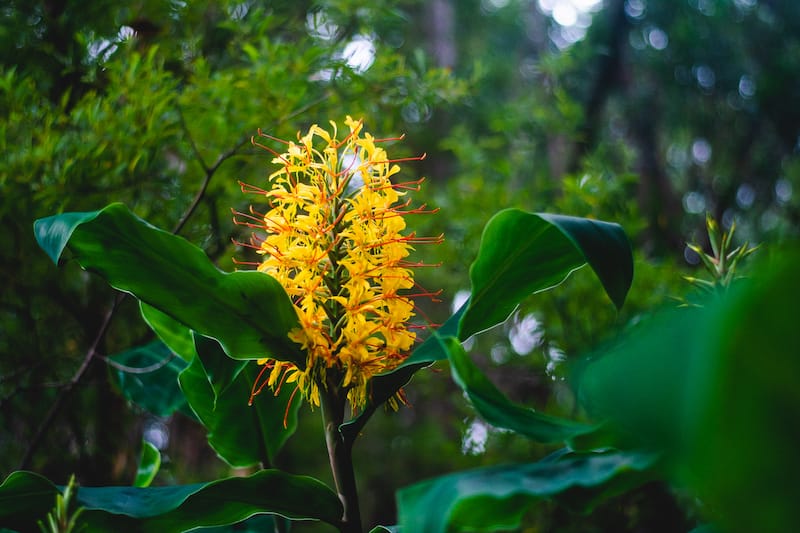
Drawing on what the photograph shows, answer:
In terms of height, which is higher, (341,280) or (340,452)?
(341,280)

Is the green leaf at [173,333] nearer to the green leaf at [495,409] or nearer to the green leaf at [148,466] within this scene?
the green leaf at [148,466]

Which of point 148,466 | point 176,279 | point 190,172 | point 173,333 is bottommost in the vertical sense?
point 148,466

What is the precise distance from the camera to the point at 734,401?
1.39ft

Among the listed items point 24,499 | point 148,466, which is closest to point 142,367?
point 148,466

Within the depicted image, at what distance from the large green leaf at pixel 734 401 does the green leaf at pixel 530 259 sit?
0.29m

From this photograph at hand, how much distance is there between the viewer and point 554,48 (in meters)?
6.79

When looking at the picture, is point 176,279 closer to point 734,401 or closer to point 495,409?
point 495,409

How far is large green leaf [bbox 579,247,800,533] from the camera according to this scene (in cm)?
42

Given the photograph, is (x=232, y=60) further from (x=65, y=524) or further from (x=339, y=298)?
(x=65, y=524)

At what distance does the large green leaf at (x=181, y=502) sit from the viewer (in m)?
0.86

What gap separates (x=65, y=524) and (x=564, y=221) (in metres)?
0.71

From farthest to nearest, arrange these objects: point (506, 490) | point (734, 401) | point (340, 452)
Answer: point (340, 452) < point (506, 490) < point (734, 401)

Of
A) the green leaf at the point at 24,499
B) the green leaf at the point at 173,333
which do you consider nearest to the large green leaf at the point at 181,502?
the green leaf at the point at 24,499

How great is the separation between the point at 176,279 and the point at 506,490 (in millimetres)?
537
